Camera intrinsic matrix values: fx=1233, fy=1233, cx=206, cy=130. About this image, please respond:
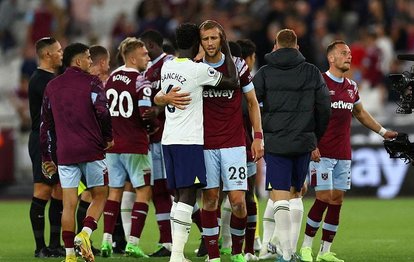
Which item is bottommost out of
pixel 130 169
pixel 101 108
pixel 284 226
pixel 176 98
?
pixel 284 226

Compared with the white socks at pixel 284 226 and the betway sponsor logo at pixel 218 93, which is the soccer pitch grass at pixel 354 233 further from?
the betway sponsor logo at pixel 218 93

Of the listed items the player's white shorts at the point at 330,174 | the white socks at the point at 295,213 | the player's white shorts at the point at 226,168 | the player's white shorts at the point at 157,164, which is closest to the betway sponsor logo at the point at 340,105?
the player's white shorts at the point at 330,174

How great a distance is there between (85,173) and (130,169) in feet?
4.84

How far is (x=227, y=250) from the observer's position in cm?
1462

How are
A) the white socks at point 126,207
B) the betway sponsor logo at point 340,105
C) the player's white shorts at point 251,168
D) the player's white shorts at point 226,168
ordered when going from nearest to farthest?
the player's white shorts at point 226,168
the betway sponsor logo at point 340,105
the player's white shorts at point 251,168
the white socks at point 126,207

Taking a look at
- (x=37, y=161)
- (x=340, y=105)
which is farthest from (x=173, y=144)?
(x=37, y=161)

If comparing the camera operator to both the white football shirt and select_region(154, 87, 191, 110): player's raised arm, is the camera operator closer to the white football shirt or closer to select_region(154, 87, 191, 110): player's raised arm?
the white football shirt

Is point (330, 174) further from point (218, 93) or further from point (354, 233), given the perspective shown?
point (354, 233)

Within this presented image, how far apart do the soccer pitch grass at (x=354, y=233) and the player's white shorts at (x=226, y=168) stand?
1668 mm

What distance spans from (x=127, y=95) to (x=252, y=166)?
1.69 meters

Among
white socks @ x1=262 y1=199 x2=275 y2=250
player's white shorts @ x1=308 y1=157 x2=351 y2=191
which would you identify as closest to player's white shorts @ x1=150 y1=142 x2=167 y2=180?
white socks @ x1=262 y1=199 x2=275 y2=250

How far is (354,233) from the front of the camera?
57.3 ft

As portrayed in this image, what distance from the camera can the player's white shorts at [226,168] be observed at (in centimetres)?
1253

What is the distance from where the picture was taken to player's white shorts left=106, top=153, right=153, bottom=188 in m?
14.6
